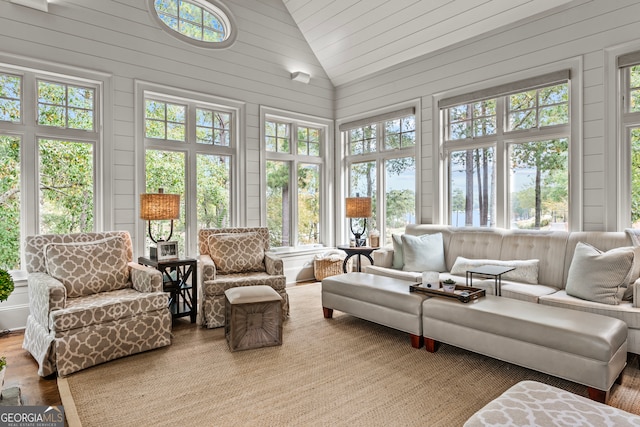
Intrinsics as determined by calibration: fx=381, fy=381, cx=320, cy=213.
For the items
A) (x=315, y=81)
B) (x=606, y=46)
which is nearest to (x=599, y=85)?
(x=606, y=46)

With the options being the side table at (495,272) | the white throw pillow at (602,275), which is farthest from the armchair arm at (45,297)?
the white throw pillow at (602,275)

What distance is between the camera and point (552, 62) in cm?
381

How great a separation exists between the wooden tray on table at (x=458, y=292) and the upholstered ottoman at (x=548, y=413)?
3.98ft

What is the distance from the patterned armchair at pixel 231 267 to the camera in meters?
3.64

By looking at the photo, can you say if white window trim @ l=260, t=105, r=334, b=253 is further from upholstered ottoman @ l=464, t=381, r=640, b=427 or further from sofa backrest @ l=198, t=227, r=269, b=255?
upholstered ottoman @ l=464, t=381, r=640, b=427

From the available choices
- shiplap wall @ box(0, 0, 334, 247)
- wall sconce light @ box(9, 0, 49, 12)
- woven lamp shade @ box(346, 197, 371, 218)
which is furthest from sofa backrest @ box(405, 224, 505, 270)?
wall sconce light @ box(9, 0, 49, 12)

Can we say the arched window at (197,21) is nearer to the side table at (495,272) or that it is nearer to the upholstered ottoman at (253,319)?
the upholstered ottoman at (253,319)

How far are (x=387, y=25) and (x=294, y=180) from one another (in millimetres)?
2433

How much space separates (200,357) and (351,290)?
Answer: 1.45 metres

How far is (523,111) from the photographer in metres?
4.12

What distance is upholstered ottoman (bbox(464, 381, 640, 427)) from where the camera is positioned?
1417 millimetres

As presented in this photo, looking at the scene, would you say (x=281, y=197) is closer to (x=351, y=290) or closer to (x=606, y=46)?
(x=351, y=290)

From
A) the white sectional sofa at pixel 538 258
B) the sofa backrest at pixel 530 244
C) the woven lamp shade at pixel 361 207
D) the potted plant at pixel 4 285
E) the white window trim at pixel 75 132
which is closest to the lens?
the potted plant at pixel 4 285

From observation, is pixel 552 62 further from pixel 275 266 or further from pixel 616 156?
pixel 275 266
